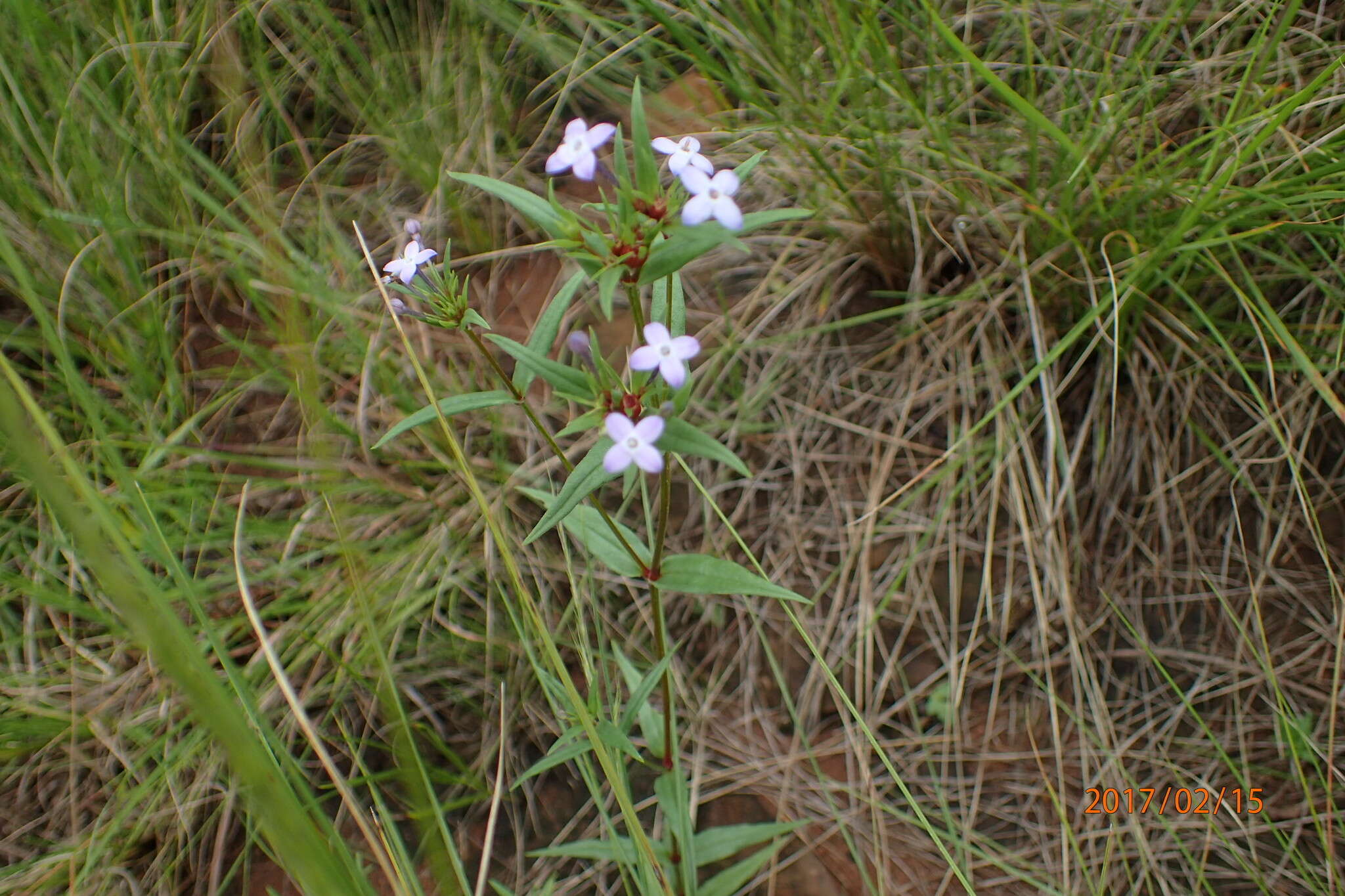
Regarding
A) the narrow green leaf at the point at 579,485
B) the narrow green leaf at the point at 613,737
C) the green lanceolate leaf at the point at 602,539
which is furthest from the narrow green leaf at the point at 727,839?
the narrow green leaf at the point at 579,485

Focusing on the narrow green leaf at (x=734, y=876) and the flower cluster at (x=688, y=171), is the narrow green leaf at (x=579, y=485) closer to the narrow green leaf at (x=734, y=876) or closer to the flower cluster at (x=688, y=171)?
the flower cluster at (x=688, y=171)

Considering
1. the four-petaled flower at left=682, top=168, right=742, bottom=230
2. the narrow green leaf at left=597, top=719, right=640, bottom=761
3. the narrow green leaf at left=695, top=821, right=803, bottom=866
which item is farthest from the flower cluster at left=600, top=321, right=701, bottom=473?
the narrow green leaf at left=695, top=821, right=803, bottom=866

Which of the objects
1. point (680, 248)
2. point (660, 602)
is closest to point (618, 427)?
point (680, 248)

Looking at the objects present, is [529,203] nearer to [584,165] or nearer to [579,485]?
[584,165]

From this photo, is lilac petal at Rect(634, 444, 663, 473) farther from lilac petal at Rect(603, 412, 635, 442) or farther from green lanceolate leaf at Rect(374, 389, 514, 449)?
green lanceolate leaf at Rect(374, 389, 514, 449)

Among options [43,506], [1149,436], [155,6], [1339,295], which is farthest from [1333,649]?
[155,6]
